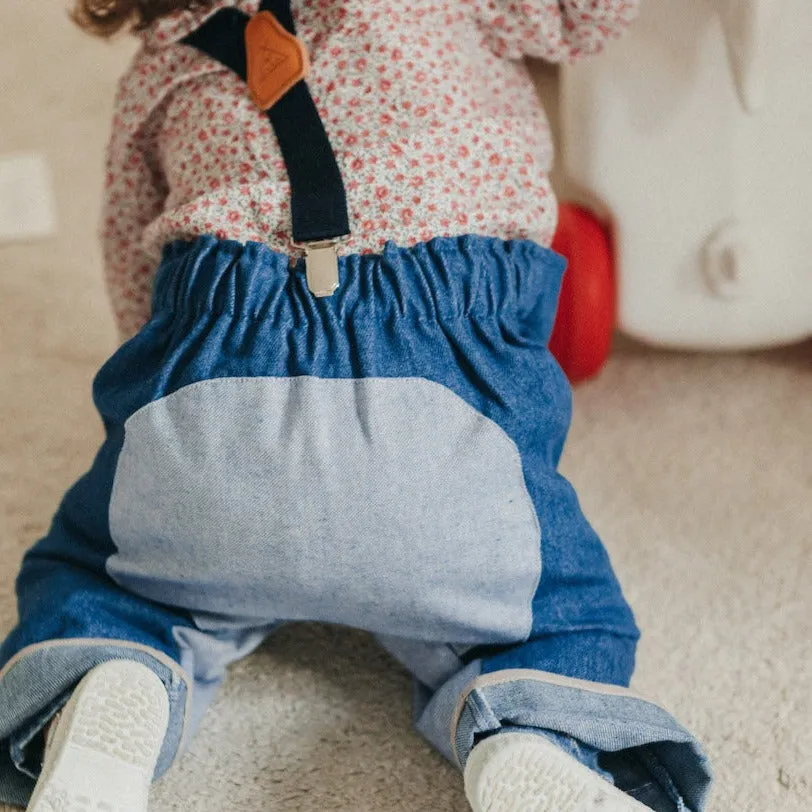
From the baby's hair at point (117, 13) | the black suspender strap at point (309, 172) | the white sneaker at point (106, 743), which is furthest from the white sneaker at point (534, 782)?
the baby's hair at point (117, 13)

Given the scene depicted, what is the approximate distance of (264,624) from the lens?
681 millimetres

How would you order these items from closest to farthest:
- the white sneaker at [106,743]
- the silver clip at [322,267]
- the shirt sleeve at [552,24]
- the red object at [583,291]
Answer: the white sneaker at [106,743], the silver clip at [322,267], the shirt sleeve at [552,24], the red object at [583,291]

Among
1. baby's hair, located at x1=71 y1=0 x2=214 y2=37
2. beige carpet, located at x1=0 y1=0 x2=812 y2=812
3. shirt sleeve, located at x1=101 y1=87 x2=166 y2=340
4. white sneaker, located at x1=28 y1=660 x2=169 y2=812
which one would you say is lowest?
beige carpet, located at x1=0 y1=0 x2=812 y2=812

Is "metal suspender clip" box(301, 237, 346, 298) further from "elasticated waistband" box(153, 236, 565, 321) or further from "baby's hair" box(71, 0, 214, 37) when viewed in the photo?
"baby's hair" box(71, 0, 214, 37)

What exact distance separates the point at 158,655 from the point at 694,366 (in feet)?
1.91

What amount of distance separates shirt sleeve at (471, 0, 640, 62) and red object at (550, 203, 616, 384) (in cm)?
16

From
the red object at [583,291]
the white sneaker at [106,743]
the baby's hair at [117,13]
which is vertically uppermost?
the baby's hair at [117,13]

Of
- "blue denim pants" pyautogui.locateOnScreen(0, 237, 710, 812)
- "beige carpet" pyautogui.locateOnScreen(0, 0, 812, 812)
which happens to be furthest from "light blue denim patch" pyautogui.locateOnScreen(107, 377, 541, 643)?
"beige carpet" pyautogui.locateOnScreen(0, 0, 812, 812)

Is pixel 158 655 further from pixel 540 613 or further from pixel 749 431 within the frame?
pixel 749 431

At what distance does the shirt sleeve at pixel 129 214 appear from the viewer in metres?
0.78

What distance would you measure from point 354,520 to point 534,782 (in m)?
0.16

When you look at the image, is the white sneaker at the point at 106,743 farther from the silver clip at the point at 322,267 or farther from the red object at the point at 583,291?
the red object at the point at 583,291

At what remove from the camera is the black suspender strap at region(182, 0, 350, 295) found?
0.64m

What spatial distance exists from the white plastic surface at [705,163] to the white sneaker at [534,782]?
1.54 feet
